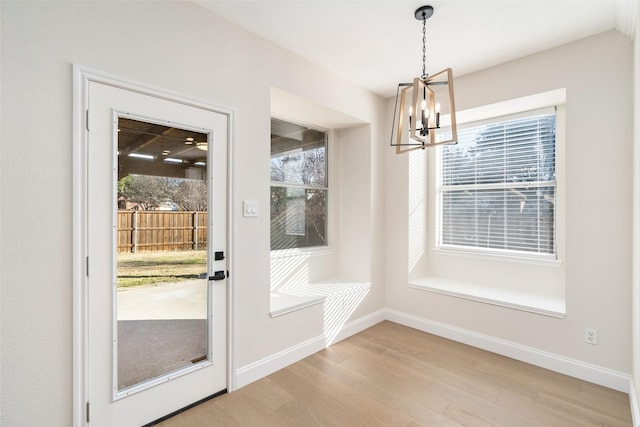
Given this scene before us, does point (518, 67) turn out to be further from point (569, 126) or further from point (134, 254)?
point (134, 254)

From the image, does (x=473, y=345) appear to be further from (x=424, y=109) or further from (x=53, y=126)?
(x=53, y=126)

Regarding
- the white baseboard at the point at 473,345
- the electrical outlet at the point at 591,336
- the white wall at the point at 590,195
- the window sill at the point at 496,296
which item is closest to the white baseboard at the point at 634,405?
the white baseboard at the point at 473,345

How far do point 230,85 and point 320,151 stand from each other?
168cm

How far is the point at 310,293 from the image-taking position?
125 inches

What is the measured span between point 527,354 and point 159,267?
317 cm

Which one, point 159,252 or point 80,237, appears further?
point 159,252

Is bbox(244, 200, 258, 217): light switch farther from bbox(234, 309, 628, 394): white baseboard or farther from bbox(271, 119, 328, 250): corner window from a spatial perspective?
bbox(234, 309, 628, 394): white baseboard

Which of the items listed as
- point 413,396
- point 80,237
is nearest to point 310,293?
point 413,396

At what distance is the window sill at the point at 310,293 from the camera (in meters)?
2.76

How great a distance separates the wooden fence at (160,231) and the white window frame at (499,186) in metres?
2.89

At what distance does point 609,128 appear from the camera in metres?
2.36

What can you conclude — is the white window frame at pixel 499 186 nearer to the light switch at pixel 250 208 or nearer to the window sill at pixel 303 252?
the window sill at pixel 303 252

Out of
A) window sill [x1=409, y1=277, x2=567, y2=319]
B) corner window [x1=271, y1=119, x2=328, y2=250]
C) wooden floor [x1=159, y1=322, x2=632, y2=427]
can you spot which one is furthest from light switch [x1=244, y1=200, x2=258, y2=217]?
window sill [x1=409, y1=277, x2=567, y2=319]

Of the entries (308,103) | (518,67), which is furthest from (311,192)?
(518,67)
